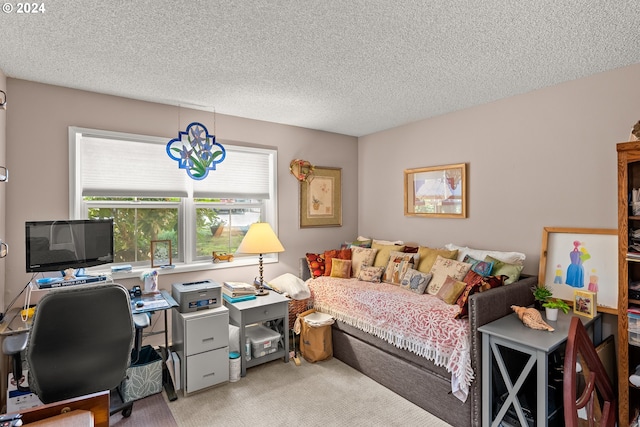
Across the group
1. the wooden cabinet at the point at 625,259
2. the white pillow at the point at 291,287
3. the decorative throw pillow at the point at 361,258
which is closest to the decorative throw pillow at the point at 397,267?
the decorative throw pillow at the point at 361,258

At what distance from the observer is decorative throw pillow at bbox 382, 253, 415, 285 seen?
345 centimetres

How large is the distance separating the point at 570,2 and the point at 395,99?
1.59 metres

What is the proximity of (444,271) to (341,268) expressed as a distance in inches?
46.1

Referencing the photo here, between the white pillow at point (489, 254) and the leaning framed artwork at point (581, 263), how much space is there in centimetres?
17

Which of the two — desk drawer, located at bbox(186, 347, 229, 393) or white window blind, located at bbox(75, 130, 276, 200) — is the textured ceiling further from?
desk drawer, located at bbox(186, 347, 229, 393)

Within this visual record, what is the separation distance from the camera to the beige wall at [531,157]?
256 cm

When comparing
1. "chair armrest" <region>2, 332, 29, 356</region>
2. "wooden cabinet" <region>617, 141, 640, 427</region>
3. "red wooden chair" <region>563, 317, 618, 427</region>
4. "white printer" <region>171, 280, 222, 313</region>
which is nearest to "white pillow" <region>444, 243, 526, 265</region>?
"wooden cabinet" <region>617, 141, 640, 427</region>

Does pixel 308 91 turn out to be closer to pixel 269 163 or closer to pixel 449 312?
pixel 269 163

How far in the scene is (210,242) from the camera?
3.70 metres

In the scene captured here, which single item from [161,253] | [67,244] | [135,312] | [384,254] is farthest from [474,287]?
[67,244]

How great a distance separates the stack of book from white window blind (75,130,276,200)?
103cm

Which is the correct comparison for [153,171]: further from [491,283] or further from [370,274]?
[491,283]

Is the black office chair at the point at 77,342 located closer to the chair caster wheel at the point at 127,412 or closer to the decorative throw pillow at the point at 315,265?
the chair caster wheel at the point at 127,412

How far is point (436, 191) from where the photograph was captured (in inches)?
149
